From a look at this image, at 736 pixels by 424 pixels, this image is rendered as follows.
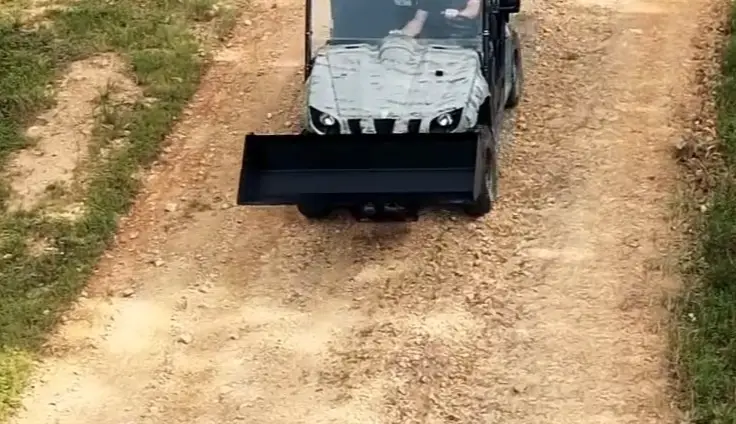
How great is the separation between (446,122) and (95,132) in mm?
3803

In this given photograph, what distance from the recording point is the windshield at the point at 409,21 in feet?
30.9

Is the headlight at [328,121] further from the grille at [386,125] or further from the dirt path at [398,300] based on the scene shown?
the dirt path at [398,300]

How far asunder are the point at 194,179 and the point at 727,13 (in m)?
6.01

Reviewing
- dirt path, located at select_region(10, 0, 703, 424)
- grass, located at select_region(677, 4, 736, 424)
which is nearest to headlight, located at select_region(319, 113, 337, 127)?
dirt path, located at select_region(10, 0, 703, 424)

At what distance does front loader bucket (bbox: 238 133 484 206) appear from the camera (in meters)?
8.52

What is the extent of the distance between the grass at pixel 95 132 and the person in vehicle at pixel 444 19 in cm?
279

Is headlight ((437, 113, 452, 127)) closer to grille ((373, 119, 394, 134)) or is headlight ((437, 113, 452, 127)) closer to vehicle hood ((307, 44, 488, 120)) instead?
vehicle hood ((307, 44, 488, 120))

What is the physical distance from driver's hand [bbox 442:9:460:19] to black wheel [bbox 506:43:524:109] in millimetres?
1330

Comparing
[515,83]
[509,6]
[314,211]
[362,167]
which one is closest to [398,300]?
[362,167]

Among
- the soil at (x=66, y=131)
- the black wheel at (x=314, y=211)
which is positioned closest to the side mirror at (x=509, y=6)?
the black wheel at (x=314, y=211)

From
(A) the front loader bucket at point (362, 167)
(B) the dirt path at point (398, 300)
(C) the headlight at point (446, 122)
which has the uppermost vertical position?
(C) the headlight at point (446, 122)

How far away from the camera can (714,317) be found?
803 centimetres

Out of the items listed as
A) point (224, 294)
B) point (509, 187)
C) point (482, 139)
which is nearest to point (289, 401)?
Result: point (224, 294)

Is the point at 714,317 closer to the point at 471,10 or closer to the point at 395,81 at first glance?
the point at 395,81
